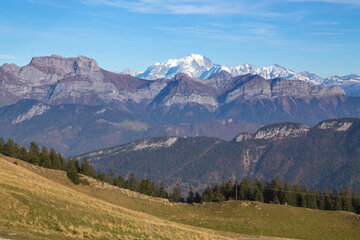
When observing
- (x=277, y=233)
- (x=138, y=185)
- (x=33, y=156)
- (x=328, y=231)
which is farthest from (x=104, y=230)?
(x=138, y=185)

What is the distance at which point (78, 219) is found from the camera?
5122 cm

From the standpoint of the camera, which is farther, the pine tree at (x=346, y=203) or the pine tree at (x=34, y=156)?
the pine tree at (x=346, y=203)

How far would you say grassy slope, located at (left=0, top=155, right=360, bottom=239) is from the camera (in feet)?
155

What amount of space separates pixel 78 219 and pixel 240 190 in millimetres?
105081

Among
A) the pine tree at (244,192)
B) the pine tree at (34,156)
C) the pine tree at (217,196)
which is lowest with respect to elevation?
the pine tree at (217,196)

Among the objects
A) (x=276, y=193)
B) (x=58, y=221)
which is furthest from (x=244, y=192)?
(x=58, y=221)

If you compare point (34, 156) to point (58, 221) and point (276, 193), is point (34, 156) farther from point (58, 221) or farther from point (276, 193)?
point (58, 221)

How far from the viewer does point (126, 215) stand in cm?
6600

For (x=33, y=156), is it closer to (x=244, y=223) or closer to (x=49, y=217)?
(x=244, y=223)

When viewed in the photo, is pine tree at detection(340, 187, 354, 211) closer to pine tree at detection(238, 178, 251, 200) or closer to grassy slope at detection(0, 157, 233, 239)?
pine tree at detection(238, 178, 251, 200)

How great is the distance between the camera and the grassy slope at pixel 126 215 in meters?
47.2

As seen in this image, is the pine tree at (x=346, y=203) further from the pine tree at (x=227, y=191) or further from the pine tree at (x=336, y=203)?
the pine tree at (x=227, y=191)

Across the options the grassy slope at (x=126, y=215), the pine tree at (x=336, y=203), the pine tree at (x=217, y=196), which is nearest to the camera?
A: the grassy slope at (x=126, y=215)

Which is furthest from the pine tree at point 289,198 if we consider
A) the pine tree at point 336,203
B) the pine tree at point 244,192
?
the pine tree at point 336,203
